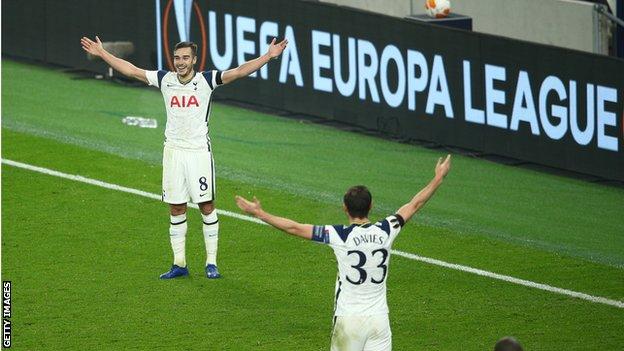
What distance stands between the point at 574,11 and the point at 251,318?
Result: 11053mm

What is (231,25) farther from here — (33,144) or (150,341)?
(150,341)

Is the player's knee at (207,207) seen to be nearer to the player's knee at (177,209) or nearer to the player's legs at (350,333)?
the player's knee at (177,209)

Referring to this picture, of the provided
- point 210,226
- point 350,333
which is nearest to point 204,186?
point 210,226

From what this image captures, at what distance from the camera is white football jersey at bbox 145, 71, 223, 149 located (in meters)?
14.0

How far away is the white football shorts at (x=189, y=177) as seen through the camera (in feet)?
46.3

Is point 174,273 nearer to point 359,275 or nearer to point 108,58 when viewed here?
point 108,58

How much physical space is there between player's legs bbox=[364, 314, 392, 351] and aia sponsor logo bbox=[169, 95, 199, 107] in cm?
464

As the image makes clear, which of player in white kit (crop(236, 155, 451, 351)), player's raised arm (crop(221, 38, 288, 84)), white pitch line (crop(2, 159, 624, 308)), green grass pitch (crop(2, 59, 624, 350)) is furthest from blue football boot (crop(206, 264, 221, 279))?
player in white kit (crop(236, 155, 451, 351))

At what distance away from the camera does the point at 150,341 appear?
12.5 m

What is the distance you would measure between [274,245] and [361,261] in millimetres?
5870

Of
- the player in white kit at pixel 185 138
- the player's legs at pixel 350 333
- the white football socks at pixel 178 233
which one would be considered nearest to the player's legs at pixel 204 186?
the player in white kit at pixel 185 138

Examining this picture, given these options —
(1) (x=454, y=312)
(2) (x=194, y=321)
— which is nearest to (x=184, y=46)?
(2) (x=194, y=321)

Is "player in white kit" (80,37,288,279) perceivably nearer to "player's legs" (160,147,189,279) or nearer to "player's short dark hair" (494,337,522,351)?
"player's legs" (160,147,189,279)

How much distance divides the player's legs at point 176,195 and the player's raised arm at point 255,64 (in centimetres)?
95
